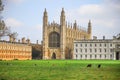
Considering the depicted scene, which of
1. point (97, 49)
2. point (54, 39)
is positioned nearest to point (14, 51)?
point (54, 39)

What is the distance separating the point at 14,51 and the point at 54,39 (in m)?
16.0

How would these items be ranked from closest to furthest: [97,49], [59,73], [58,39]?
[59,73]
[97,49]
[58,39]

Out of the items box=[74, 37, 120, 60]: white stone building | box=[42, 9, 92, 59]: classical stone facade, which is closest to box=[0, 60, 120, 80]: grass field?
box=[74, 37, 120, 60]: white stone building

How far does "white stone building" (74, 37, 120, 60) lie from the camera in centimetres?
10538

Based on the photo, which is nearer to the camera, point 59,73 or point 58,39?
point 59,73

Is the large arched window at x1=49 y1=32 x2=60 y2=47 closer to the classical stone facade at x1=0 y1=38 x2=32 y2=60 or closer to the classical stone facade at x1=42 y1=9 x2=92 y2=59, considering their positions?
the classical stone facade at x1=42 y1=9 x2=92 y2=59

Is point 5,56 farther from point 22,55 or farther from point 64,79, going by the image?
point 64,79

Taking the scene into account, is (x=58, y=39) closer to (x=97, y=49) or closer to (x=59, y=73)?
(x=97, y=49)

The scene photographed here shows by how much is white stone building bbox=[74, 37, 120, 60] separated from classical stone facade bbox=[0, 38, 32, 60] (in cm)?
1711

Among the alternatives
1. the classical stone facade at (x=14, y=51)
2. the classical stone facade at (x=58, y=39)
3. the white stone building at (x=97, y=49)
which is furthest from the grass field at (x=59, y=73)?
the classical stone facade at (x=58, y=39)

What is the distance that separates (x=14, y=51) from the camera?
107 m

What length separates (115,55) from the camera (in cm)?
10400

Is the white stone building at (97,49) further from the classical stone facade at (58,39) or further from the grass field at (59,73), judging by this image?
the grass field at (59,73)

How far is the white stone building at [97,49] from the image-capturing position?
346 feet
